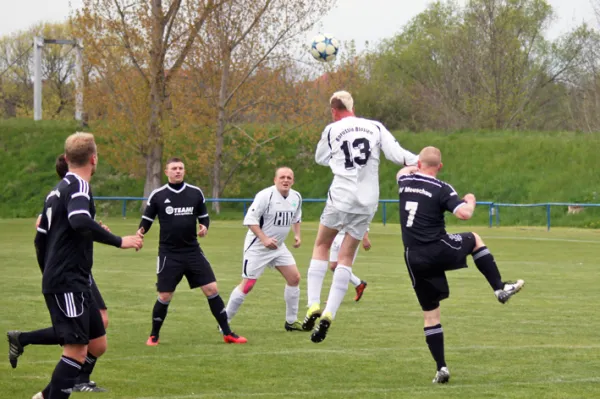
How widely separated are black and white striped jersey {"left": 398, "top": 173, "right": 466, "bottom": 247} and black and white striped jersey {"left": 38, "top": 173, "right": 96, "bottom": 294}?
269 centimetres

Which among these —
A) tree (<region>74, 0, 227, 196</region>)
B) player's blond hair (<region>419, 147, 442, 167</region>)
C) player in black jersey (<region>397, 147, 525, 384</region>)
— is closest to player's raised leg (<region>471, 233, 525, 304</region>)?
player in black jersey (<region>397, 147, 525, 384</region>)

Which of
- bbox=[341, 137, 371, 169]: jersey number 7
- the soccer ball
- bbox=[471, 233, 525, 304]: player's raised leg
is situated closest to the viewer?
bbox=[471, 233, 525, 304]: player's raised leg

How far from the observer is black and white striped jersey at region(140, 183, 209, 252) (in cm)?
1030

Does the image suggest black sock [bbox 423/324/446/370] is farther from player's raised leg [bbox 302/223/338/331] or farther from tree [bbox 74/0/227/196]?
tree [bbox 74/0/227/196]

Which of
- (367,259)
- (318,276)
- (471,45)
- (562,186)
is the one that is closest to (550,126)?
(471,45)

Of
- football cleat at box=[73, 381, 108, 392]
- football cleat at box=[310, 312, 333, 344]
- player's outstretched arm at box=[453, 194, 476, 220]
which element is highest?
player's outstretched arm at box=[453, 194, 476, 220]

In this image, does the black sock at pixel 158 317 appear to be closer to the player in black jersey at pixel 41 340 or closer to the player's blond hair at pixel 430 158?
the player in black jersey at pixel 41 340

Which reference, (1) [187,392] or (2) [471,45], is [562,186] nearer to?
(2) [471,45]

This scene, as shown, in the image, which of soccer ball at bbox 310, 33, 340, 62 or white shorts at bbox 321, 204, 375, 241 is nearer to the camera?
white shorts at bbox 321, 204, 375, 241

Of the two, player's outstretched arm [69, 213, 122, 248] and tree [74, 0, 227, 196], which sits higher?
tree [74, 0, 227, 196]

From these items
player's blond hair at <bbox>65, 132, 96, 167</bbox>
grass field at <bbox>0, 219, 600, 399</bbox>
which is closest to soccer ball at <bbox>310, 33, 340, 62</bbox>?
grass field at <bbox>0, 219, 600, 399</bbox>

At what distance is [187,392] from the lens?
7.50 m

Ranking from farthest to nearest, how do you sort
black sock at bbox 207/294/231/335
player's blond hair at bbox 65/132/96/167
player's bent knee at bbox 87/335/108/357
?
black sock at bbox 207/294/231/335 → player's bent knee at bbox 87/335/108/357 → player's blond hair at bbox 65/132/96/167

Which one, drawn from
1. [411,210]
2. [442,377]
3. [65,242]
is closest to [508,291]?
[442,377]
